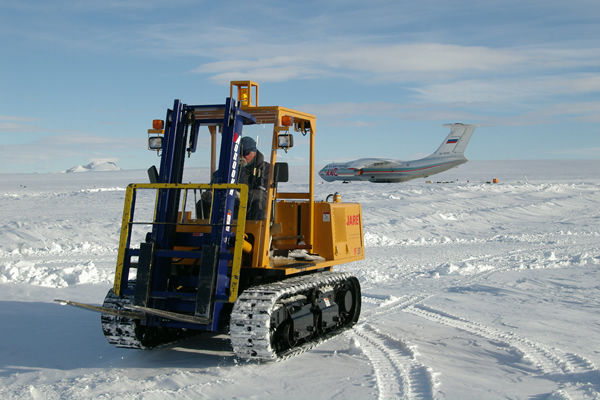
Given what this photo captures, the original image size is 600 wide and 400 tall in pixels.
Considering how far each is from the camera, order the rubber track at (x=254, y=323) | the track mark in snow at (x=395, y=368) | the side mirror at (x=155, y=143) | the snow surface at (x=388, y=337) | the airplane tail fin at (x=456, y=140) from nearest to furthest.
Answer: the track mark in snow at (x=395, y=368), the snow surface at (x=388, y=337), the rubber track at (x=254, y=323), the side mirror at (x=155, y=143), the airplane tail fin at (x=456, y=140)

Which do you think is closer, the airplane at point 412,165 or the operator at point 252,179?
the operator at point 252,179

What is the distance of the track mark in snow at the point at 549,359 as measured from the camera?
19.3ft

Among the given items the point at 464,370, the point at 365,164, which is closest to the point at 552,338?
the point at 464,370

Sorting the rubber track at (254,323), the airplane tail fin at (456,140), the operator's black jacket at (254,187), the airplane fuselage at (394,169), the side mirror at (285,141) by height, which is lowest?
the rubber track at (254,323)

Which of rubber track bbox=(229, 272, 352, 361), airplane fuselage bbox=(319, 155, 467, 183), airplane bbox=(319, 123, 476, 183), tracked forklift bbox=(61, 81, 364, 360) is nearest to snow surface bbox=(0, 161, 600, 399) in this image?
rubber track bbox=(229, 272, 352, 361)

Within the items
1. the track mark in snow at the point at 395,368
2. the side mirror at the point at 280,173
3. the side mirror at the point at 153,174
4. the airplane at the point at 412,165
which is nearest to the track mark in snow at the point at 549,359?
the track mark in snow at the point at 395,368

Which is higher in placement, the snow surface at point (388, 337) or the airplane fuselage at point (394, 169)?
the airplane fuselage at point (394, 169)

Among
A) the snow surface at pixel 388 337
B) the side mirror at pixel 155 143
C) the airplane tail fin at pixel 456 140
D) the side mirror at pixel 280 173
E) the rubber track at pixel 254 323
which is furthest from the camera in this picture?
the airplane tail fin at pixel 456 140

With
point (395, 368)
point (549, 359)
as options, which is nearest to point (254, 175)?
point (395, 368)

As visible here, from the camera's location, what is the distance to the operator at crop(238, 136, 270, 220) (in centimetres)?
689

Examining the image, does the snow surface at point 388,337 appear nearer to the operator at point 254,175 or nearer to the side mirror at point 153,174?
the operator at point 254,175

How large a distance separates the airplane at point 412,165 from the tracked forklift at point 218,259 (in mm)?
Result: 50733

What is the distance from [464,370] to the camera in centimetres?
639

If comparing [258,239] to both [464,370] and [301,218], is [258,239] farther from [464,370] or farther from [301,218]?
[464,370]
